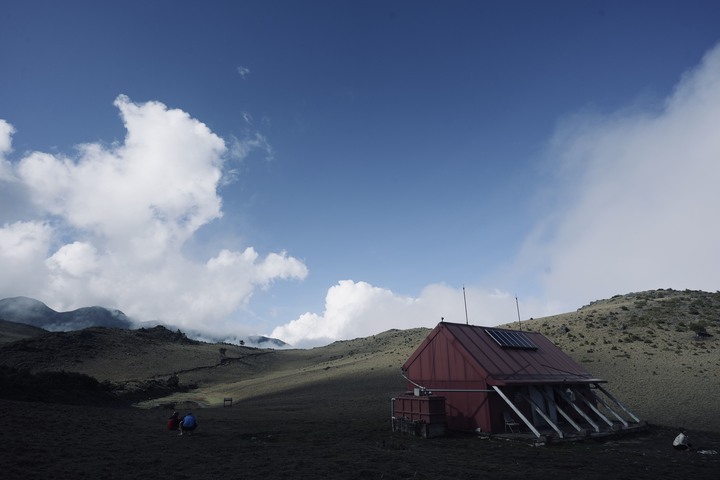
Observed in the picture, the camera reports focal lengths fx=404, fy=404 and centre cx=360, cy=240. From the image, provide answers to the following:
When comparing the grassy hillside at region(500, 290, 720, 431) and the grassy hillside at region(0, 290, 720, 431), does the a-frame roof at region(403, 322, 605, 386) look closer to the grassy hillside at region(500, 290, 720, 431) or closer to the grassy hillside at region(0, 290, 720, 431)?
the grassy hillside at region(0, 290, 720, 431)

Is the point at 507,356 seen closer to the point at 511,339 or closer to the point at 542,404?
the point at 511,339

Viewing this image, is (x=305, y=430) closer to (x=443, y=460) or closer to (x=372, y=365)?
(x=443, y=460)

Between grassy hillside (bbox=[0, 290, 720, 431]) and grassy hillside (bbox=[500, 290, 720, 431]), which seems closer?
grassy hillside (bbox=[500, 290, 720, 431])

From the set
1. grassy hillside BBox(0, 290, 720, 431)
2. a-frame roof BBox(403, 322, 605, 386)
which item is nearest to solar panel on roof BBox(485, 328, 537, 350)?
a-frame roof BBox(403, 322, 605, 386)

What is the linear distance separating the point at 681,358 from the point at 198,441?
46631 millimetres

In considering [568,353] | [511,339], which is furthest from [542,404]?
[568,353]

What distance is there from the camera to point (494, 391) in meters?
23.7

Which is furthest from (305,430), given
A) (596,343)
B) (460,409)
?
(596,343)

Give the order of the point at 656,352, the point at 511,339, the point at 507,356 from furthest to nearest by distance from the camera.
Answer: the point at 656,352 < the point at 511,339 < the point at 507,356

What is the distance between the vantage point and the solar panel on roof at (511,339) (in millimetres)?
28625

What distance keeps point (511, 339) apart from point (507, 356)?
281 centimetres

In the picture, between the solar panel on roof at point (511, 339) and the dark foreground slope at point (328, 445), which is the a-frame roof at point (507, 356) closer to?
the solar panel on roof at point (511, 339)

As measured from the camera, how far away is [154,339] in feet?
345

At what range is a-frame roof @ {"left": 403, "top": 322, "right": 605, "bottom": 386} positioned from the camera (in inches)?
978
